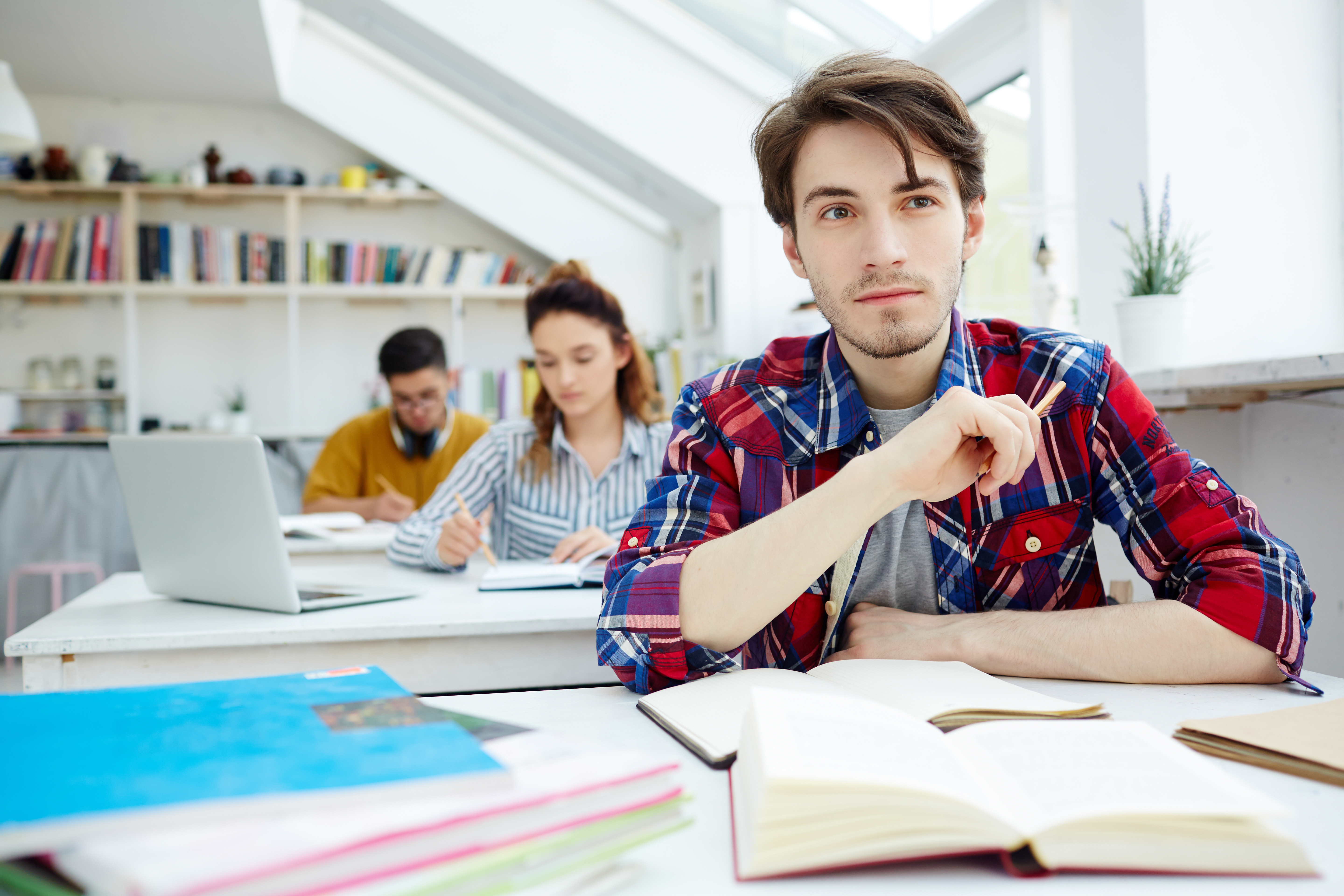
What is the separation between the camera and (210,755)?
18.9 inches

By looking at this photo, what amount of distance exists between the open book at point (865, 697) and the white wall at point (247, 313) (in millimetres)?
4783

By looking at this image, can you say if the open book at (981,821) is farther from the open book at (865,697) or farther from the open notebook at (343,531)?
the open notebook at (343,531)

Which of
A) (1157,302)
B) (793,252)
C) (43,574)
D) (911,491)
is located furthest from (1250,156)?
(43,574)

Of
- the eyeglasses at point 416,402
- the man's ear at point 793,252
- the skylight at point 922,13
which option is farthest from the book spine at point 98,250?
the man's ear at point 793,252

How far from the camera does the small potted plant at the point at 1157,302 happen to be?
1.80 meters

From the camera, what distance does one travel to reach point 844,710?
61cm

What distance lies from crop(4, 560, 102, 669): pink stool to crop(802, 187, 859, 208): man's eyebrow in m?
3.62

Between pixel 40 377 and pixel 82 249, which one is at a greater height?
pixel 82 249

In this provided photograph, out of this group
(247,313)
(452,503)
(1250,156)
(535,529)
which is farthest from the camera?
(247,313)

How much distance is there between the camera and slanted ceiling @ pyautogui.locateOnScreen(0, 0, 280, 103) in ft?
12.9

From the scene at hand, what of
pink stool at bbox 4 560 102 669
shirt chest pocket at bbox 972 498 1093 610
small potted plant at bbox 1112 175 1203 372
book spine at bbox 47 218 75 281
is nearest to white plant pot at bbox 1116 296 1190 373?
small potted plant at bbox 1112 175 1203 372

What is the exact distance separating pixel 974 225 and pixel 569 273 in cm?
126

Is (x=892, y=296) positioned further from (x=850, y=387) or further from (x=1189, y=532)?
(x=1189, y=532)

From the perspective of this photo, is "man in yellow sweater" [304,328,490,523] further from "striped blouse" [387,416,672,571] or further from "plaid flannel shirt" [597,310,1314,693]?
"plaid flannel shirt" [597,310,1314,693]
